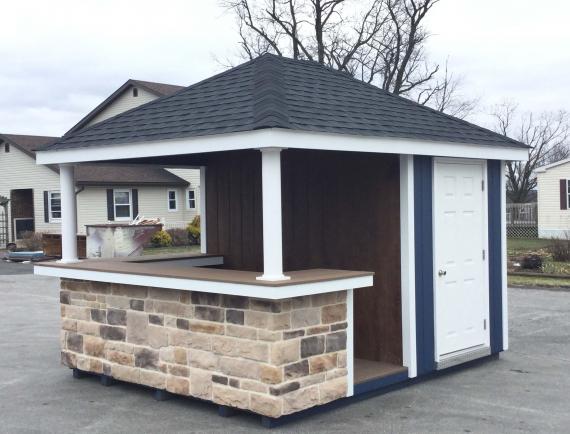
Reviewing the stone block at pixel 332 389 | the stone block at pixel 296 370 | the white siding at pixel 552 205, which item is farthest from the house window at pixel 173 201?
the stone block at pixel 296 370

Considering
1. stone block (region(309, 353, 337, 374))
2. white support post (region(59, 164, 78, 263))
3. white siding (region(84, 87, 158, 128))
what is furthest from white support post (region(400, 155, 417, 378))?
white siding (region(84, 87, 158, 128))

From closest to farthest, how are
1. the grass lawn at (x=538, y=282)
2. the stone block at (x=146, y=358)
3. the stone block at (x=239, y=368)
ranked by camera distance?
the stone block at (x=239, y=368)
the stone block at (x=146, y=358)
the grass lawn at (x=538, y=282)

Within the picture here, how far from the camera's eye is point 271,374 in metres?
6.28

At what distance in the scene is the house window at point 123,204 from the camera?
1253 inches

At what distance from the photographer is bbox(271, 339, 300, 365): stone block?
20.5 feet

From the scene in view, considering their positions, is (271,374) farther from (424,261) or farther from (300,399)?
(424,261)

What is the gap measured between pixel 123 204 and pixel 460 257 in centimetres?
2512

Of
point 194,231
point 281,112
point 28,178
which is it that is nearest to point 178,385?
point 281,112

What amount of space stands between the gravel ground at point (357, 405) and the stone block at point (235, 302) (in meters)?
0.98

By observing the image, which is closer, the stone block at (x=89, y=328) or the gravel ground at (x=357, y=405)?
the gravel ground at (x=357, y=405)

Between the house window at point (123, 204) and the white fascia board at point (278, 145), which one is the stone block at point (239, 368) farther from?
the house window at point (123, 204)

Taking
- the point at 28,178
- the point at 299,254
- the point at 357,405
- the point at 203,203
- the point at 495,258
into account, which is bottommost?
the point at 357,405

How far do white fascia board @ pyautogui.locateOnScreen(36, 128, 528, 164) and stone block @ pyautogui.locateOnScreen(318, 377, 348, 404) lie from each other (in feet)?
6.54

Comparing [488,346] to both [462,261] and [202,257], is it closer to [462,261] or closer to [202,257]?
[462,261]
